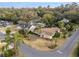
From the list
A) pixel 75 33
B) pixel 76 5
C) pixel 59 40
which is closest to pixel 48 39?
pixel 59 40

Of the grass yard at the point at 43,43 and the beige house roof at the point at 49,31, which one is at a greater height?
the beige house roof at the point at 49,31

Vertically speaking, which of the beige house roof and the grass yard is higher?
the beige house roof

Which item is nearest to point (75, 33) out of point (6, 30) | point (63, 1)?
point (63, 1)

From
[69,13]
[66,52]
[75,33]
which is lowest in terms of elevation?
[66,52]

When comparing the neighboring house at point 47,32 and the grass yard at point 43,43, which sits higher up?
the neighboring house at point 47,32

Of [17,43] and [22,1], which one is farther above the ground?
[22,1]

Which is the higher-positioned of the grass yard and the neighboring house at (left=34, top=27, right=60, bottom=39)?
the neighboring house at (left=34, top=27, right=60, bottom=39)

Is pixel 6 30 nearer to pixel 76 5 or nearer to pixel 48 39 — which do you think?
pixel 48 39
